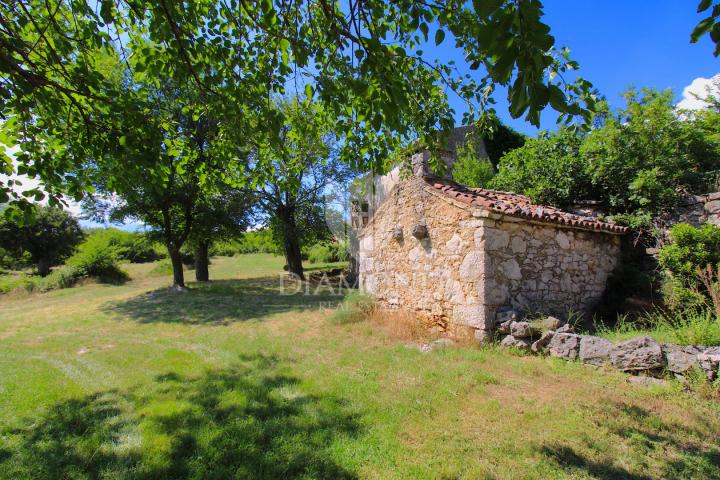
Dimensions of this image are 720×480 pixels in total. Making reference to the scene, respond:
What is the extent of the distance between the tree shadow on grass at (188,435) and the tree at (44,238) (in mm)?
23584

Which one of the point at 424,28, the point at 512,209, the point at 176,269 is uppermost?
the point at 424,28

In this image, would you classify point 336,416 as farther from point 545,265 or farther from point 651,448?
point 545,265

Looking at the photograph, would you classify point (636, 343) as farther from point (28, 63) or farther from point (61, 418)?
point (28, 63)

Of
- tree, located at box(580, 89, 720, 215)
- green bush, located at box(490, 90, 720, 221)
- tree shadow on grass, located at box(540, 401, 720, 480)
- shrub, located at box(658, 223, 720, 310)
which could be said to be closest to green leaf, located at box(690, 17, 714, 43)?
tree shadow on grass, located at box(540, 401, 720, 480)

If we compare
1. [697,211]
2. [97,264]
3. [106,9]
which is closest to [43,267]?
[97,264]

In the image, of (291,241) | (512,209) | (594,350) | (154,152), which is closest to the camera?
(154,152)

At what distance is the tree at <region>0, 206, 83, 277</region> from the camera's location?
21203 mm

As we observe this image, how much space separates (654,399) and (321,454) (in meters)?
3.69

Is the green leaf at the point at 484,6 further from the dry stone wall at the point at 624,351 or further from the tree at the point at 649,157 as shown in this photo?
the tree at the point at 649,157

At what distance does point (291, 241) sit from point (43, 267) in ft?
57.4

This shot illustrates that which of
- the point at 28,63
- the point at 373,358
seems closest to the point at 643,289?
the point at 373,358

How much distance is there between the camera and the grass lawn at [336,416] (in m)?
2.85

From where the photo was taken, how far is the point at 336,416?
368 centimetres

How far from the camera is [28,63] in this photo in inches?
136
